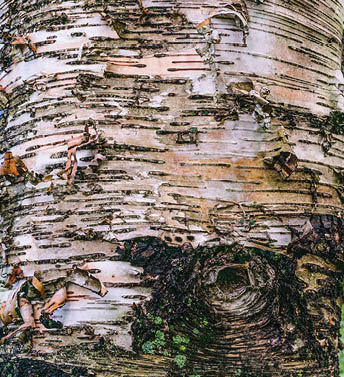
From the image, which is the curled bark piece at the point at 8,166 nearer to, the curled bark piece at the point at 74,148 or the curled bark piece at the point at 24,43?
the curled bark piece at the point at 74,148

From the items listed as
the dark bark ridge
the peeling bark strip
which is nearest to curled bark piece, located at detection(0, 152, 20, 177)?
the peeling bark strip

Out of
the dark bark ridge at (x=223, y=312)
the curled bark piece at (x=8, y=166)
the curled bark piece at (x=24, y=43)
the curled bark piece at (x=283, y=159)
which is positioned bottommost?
the dark bark ridge at (x=223, y=312)

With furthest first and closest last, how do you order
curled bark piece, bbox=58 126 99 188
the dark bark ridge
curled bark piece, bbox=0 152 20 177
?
curled bark piece, bbox=0 152 20 177, curled bark piece, bbox=58 126 99 188, the dark bark ridge

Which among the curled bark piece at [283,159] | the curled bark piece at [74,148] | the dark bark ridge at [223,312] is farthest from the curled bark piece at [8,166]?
the curled bark piece at [283,159]

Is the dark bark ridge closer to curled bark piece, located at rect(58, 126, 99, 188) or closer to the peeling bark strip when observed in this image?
the peeling bark strip

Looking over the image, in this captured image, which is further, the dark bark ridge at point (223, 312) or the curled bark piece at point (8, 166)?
the curled bark piece at point (8, 166)

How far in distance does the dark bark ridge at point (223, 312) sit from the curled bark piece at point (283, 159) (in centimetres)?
32

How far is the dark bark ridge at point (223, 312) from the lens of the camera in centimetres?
152

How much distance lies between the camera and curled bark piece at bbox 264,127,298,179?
172cm

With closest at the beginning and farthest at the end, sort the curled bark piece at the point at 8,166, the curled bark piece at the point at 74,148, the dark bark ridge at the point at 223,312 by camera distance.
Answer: the dark bark ridge at the point at 223,312
the curled bark piece at the point at 74,148
the curled bark piece at the point at 8,166

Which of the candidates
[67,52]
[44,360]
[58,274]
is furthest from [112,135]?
[44,360]

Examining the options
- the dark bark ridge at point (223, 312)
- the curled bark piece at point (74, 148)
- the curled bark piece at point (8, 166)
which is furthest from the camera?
the curled bark piece at point (8, 166)

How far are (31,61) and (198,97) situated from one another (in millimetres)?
775

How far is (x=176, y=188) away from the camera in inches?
65.1
